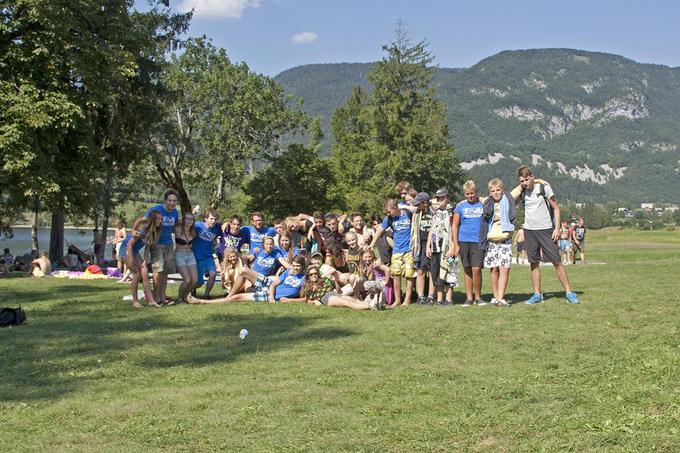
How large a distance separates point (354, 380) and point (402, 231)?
5.78 m

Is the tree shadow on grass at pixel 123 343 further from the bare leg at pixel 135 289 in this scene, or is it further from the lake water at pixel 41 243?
the lake water at pixel 41 243

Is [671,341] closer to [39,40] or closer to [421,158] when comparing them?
[39,40]

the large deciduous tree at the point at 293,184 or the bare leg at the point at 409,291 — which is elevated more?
the large deciduous tree at the point at 293,184

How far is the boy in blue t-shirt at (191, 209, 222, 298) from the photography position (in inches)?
506

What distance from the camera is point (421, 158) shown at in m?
56.8

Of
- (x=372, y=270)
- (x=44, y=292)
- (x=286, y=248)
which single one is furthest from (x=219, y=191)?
(x=372, y=270)

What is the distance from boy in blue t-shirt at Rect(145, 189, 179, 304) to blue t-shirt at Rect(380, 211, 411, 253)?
356 centimetres

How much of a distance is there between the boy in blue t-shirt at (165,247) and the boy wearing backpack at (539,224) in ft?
18.0

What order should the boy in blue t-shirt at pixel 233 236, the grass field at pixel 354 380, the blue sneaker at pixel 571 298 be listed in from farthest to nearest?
the boy in blue t-shirt at pixel 233 236 < the blue sneaker at pixel 571 298 < the grass field at pixel 354 380

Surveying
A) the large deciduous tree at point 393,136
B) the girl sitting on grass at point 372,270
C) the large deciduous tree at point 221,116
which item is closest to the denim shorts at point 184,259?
the girl sitting on grass at point 372,270

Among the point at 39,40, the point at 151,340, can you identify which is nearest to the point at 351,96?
the point at 39,40

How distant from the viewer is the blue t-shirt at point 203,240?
1284cm

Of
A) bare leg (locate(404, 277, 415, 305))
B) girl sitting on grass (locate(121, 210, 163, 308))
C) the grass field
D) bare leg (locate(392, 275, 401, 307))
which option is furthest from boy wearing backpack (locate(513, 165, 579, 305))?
girl sitting on grass (locate(121, 210, 163, 308))

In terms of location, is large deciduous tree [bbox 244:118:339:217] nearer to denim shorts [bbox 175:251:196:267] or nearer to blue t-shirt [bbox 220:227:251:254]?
blue t-shirt [bbox 220:227:251:254]
